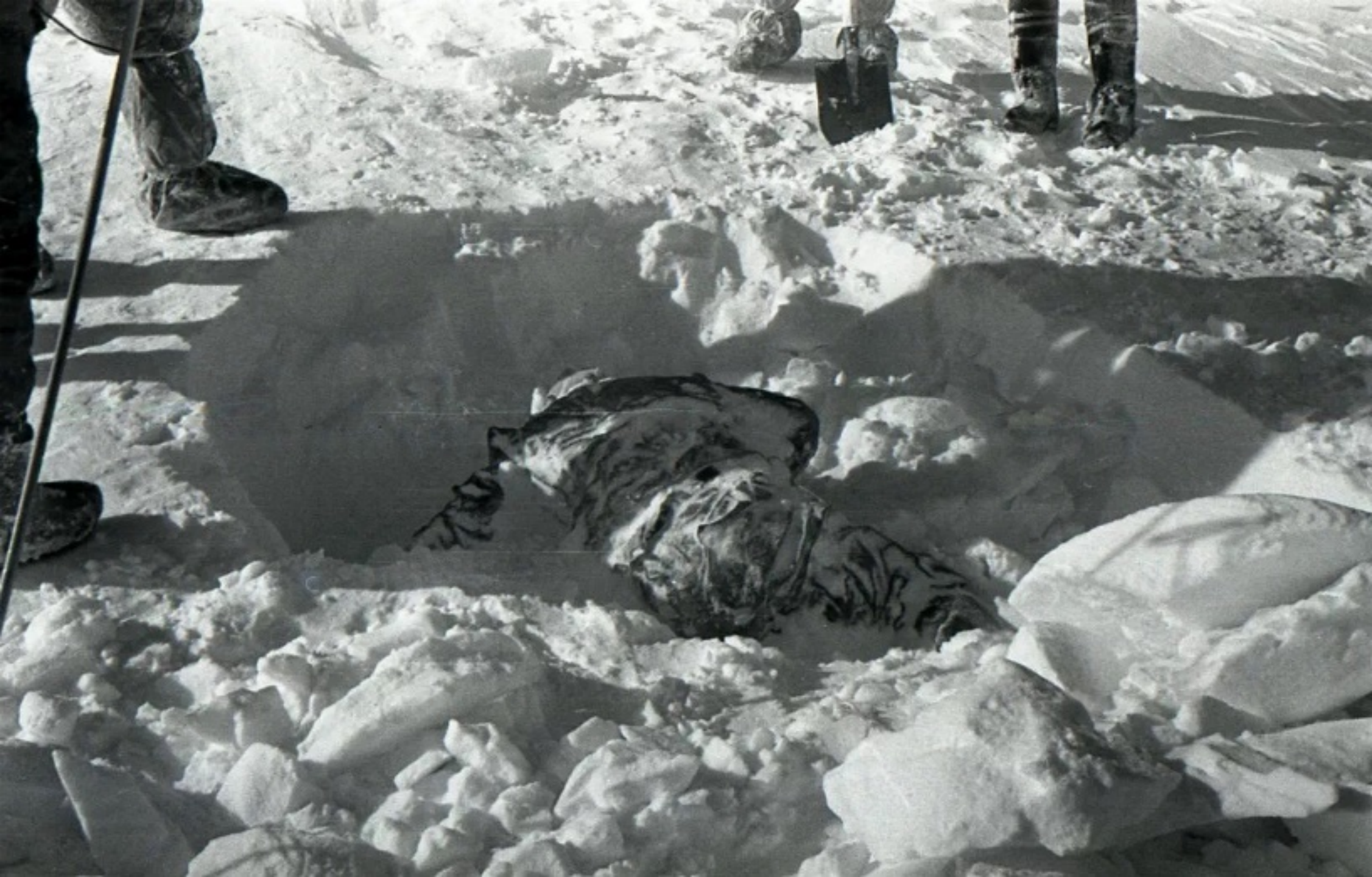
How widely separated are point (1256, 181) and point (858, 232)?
44.2 inches

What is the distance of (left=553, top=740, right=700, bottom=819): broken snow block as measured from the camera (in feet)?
5.55

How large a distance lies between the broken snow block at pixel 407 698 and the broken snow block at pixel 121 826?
19 cm

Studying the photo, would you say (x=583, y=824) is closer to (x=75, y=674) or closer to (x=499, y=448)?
(x=75, y=674)

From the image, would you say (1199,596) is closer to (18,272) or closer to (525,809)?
(525,809)

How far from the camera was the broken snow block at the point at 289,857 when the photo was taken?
61.0 inches

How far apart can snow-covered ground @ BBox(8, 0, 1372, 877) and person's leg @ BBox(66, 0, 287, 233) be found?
105mm

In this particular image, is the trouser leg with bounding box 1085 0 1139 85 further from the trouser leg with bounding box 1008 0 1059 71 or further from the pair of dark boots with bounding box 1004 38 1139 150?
the trouser leg with bounding box 1008 0 1059 71

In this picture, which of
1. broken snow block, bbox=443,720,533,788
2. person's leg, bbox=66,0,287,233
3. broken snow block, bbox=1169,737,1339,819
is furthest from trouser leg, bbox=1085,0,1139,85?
broken snow block, bbox=443,720,533,788

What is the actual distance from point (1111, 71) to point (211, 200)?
8.19 feet

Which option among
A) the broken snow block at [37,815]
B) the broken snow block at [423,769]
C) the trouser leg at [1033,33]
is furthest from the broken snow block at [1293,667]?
the trouser leg at [1033,33]

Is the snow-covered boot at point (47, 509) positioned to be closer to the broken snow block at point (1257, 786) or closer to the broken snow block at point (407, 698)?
the broken snow block at point (407, 698)

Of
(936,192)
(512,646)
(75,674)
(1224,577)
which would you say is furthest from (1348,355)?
(75,674)

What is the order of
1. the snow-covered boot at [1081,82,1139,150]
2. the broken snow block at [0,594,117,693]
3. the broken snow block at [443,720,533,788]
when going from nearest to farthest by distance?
the broken snow block at [443,720,533,788] → the broken snow block at [0,594,117,693] → the snow-covered boot at [1081,82,1139,150]

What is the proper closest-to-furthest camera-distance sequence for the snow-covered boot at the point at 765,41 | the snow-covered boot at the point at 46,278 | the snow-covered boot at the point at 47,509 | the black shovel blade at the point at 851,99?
the snow-covered boot at the point at 47,509 < the snow-covered boot at the point at 46,278 < the black shovel blade at the point at 851,99 < the snow-covered boot at the point at 765,41
